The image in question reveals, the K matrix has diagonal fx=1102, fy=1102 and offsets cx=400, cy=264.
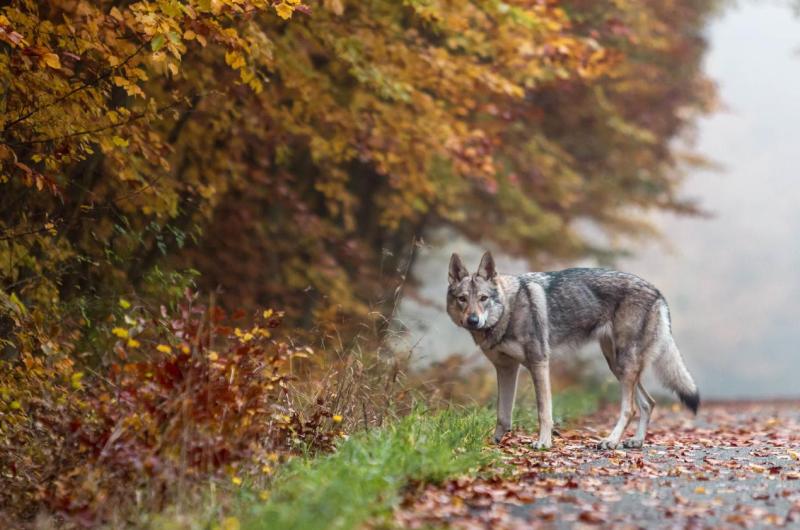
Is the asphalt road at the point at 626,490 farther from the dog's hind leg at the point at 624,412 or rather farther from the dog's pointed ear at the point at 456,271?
the dog's pointed ear at the point at 456,271

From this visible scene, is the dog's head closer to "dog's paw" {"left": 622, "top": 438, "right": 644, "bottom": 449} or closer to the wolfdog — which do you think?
the wolfdog

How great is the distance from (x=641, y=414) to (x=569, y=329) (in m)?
1.12

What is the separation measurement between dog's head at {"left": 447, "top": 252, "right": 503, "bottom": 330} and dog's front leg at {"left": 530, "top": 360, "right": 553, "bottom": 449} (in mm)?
589

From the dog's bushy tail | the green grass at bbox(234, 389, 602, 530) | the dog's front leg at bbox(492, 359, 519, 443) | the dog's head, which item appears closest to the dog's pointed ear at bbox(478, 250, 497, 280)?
the dog's head

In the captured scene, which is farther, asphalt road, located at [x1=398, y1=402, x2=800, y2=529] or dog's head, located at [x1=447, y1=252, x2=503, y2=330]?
dog's head, located at [x1=447, y1=252, x2=503, y2=330]

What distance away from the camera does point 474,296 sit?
9.58 meters

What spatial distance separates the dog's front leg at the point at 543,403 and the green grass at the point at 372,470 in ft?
1.55

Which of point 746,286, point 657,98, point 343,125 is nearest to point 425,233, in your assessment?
point 657,98

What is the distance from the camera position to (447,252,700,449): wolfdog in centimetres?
977

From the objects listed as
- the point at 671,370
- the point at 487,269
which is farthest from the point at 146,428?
the point at 671,370

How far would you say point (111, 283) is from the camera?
11.4 meters

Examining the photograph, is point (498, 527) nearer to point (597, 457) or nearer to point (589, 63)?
point (597, 457)

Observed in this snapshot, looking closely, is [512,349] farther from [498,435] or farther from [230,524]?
[230,524]

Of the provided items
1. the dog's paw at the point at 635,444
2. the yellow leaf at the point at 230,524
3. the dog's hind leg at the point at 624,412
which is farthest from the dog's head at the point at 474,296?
the yellow leaf at the point at 230,524
